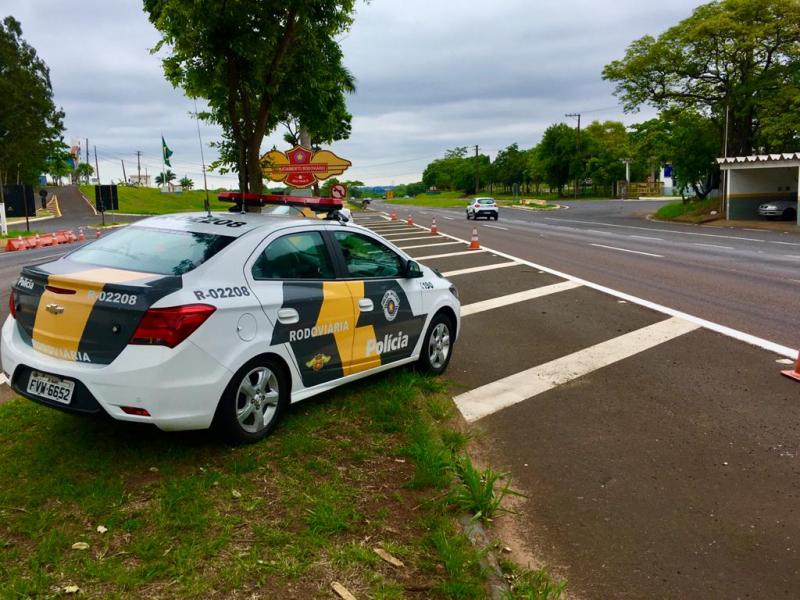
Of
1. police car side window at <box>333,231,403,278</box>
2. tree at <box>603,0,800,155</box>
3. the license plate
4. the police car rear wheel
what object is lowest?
the police car rear wheel

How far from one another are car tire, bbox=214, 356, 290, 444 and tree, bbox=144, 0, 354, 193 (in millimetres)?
5533

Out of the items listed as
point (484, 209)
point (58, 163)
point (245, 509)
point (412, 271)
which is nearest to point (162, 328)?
point (245, 509)

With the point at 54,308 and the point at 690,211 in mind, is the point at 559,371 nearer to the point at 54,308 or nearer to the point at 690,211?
the point at 54,308

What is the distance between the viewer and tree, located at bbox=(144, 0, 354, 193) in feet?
28.5

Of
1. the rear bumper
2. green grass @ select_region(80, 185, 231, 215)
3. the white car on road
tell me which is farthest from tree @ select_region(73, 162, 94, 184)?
the rear bumper

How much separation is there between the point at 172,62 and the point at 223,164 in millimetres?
3927

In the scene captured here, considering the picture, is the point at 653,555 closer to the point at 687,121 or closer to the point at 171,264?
the point at 171,264

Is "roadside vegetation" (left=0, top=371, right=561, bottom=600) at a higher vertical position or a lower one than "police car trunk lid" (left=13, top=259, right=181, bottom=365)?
lower

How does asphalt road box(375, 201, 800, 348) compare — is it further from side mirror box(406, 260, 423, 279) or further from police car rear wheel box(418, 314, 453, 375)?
side mirror box(406, 260, 423, 279)

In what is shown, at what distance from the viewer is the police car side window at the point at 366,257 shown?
17.8 ft

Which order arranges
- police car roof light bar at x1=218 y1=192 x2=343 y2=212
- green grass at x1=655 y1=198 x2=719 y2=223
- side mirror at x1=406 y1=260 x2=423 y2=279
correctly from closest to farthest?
1. police car roof light bar at x1=218 y1=192 x2=343 y2=212
2. side mirror at x1=406 y1=260 x2=423 y2=279
3. green grass at x1=655 y1=198 x2=719 y2=223

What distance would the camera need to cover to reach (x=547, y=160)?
85.3 metres

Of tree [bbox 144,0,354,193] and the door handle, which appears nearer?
the door handle

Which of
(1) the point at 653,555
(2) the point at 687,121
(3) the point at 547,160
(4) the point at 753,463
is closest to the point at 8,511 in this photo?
(1) the point at 653,555
